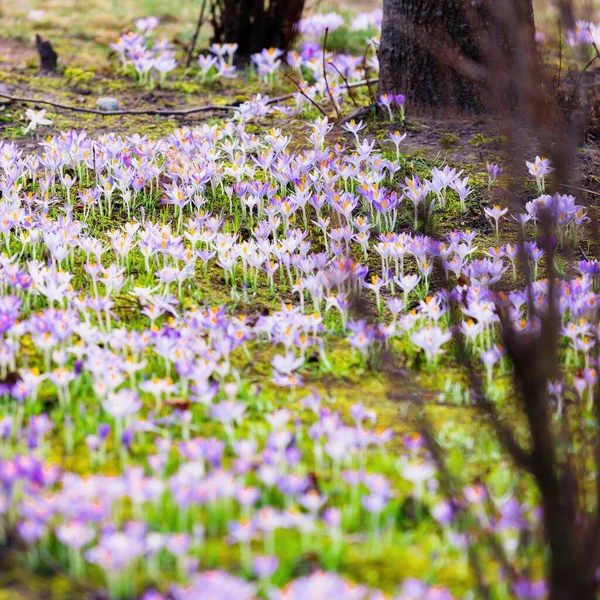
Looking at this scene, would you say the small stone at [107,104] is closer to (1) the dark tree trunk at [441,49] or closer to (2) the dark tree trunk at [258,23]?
(2) the dark tree trunk at [258,23]

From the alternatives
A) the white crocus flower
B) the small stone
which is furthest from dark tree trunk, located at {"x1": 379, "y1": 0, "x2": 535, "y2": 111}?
the white crocus flower

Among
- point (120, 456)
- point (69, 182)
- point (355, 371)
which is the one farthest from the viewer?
point (69, 182)

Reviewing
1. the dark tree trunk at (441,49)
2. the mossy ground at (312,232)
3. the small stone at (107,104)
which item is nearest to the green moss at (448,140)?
the mossy ground at (312,232)

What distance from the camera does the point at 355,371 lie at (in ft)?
9.87

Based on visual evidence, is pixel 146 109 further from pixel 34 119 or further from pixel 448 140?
pixel 448 140

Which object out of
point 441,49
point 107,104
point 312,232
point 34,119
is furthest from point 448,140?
point 34,119

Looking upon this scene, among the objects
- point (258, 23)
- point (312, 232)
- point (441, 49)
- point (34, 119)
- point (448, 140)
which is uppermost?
point (258, 23)

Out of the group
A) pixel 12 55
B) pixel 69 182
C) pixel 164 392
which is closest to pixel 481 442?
pixel 164 392

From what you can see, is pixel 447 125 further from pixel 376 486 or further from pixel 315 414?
pixel 376 486

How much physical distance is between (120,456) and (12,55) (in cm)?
554

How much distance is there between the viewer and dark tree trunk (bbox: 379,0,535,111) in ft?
15.6

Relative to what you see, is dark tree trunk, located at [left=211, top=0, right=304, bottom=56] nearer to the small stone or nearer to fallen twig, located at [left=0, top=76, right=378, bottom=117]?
fallen twig, located at [left=0, top=76, right=378, bottom=117]

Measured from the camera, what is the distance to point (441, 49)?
4816 mm

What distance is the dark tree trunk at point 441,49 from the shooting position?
15.6ft
